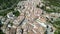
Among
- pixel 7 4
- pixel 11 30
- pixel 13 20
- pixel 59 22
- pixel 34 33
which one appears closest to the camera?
pixel 34 33

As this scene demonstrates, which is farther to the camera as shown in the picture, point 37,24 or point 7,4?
point 7,4

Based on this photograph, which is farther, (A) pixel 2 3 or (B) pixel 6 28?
(A) pixel 2 3

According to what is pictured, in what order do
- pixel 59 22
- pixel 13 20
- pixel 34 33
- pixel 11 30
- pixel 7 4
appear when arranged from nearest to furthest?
pixel 34 33 → pixel 11 30 → pixel 13 20 → pixel 59 22 → pixel 7 4

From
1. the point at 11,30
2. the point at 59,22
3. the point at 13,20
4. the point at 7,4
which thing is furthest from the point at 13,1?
the point at 11,30

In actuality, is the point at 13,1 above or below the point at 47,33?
below

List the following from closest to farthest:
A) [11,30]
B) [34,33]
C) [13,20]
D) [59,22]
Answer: [34,33]
[11,30]
[13,20]
[59,22]

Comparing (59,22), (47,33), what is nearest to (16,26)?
(47,33)

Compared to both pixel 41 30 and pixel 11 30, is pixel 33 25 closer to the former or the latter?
pixel 41 30

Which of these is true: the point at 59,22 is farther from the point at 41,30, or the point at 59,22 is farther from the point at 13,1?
the point at 13,1

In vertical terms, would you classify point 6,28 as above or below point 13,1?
above
